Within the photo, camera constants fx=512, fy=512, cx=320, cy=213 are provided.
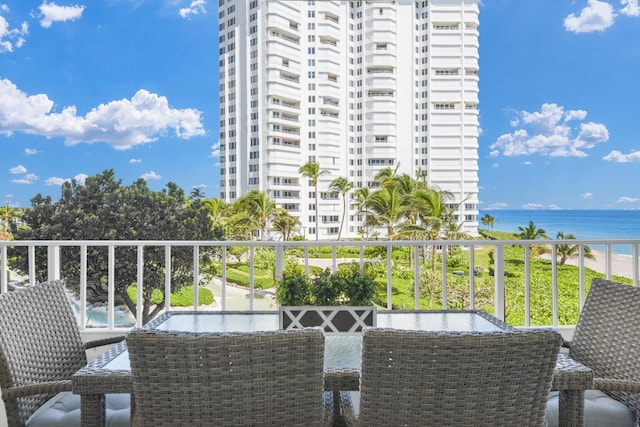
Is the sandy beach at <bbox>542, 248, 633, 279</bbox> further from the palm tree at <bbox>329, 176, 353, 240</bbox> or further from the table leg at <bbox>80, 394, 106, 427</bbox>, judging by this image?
the table leg at <bbox>80, 394, 106, 427</bbox>

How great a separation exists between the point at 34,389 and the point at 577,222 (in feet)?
102

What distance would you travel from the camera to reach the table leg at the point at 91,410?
1.46 m

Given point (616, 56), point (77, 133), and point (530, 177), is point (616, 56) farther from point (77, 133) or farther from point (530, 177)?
point (77, 133)

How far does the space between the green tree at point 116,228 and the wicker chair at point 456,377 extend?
14.6m

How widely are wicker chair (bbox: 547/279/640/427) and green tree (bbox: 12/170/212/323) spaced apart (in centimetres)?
1407

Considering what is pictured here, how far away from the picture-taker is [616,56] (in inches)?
1255

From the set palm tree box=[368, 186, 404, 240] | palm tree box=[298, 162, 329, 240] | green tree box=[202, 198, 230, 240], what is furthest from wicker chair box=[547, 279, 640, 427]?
palm tree box=[298, 162, 329, 240]

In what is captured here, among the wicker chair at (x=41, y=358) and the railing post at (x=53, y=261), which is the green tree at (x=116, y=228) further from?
the wicker chair at (x=41, y=358)

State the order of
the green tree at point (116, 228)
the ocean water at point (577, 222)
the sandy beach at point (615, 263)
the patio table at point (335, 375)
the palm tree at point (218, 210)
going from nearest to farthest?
the patio table at point (335, 375)
the green tree at point (116, 228)
the sandy beach at point (615, 263)
the palm tree at point (218, 210)
the ocean water at point (577, 222)

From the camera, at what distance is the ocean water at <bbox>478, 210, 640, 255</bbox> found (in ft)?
89.5

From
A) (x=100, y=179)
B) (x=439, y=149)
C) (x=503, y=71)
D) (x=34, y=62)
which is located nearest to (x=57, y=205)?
(x=100, y=179)

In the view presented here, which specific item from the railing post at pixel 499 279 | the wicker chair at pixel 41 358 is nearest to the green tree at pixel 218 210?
the railing post at pixel 499 279

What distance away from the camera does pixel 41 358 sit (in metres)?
1.81

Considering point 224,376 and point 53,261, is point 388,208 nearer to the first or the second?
point 53,261
